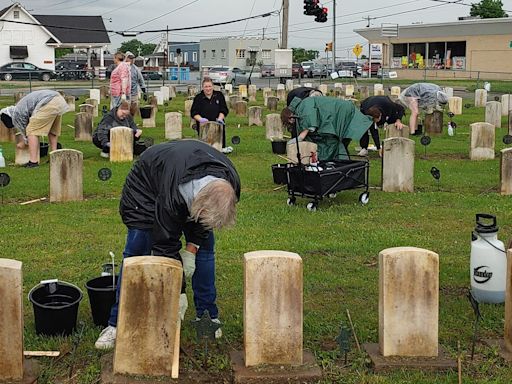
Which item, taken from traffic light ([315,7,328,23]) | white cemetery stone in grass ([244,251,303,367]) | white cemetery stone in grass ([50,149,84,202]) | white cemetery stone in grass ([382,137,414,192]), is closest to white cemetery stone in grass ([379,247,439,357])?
white cemetery stone in grass ([244,251,303,367])

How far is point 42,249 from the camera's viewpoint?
27.7 ft

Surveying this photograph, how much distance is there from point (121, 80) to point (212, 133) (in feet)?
11.5

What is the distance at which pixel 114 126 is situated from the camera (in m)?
15.1

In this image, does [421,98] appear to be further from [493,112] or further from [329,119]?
[329,119]

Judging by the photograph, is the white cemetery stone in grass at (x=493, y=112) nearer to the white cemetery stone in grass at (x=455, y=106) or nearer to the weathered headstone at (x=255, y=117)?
the white cemetery stone in grass at (x=455, y=106)

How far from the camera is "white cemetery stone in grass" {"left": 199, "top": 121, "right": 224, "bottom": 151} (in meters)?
15.4

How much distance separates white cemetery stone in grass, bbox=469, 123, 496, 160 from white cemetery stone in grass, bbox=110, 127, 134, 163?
628cm

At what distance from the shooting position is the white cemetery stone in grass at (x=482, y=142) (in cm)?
1489

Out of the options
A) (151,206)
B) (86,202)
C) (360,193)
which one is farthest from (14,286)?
(360,193)

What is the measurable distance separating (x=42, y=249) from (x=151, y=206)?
3.37 meters

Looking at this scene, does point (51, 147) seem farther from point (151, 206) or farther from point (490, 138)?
point (151, 206)

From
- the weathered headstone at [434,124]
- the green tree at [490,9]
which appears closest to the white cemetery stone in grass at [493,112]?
the weathered headstone at [434,124]

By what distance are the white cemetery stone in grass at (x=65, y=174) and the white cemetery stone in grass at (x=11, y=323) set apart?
599 cm

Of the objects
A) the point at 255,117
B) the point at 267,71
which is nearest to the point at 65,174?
the point at 255,117
